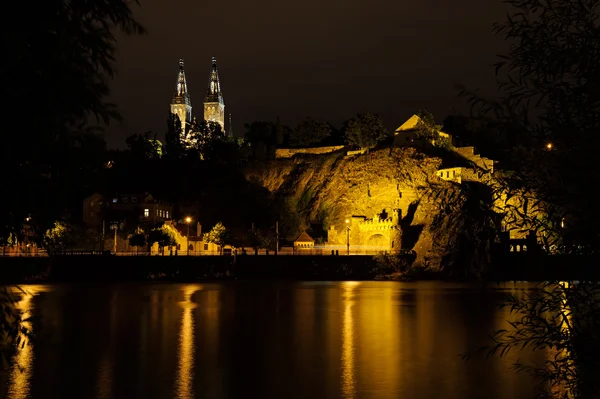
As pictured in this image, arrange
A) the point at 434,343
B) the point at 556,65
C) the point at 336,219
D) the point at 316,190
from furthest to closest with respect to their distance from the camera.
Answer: the point at 316,190 → the point at 336,219 → the point at 434,343 → the point at 556,65

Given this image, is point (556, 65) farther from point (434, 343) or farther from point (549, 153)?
point (434, 343)

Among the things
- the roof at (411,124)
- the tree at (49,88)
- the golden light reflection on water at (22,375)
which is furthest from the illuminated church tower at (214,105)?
the tree at (49,88)

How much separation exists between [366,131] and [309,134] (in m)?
16.4

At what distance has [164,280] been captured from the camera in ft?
A: 220

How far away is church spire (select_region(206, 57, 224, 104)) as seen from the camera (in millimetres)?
170000

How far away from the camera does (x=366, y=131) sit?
97125mm

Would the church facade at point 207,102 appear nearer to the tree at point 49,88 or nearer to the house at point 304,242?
the house at point 304,242

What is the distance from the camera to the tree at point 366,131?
318ft

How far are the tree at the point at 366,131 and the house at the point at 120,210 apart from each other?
30001 millimetres

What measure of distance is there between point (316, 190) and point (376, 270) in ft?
82.6

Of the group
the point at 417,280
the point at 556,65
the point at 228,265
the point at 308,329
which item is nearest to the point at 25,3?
the point at 556,65

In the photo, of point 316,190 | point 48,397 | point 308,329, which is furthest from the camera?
point 316,190

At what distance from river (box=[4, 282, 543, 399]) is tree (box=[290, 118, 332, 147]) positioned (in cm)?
6150

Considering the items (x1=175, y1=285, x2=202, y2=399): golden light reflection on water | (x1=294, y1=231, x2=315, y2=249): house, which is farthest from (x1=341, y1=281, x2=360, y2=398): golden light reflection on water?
(x1=294, y1=231, x2=315, y2=249): house
